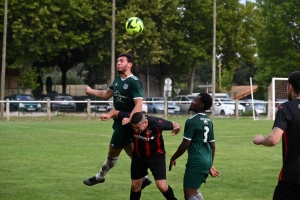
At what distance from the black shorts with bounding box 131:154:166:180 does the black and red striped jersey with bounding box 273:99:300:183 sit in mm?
2240

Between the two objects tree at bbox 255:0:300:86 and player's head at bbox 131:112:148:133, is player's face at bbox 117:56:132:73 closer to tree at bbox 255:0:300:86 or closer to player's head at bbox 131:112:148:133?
player's head at bbox 131:112:148:133

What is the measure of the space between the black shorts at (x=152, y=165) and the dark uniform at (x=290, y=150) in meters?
2.23

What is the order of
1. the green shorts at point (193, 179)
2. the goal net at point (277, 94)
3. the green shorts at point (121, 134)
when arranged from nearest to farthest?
the green shorts at point (193, 179) → the green shorts at point (121, 134) → the goal net at point (277, 94)

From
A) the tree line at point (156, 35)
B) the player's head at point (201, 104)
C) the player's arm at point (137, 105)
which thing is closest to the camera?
the player's head at point (201, 104)

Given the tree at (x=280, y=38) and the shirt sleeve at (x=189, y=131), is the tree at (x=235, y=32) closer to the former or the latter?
the tree at (x=280, y=38)

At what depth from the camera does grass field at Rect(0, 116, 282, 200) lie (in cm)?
1035

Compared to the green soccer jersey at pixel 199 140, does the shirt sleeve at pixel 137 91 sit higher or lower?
higher

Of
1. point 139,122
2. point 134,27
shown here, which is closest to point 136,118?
point 139,122

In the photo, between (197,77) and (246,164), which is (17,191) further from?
(197,77)

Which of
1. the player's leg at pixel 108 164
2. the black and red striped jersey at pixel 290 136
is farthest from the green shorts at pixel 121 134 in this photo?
the black and red striped jersey at pixel 290 136

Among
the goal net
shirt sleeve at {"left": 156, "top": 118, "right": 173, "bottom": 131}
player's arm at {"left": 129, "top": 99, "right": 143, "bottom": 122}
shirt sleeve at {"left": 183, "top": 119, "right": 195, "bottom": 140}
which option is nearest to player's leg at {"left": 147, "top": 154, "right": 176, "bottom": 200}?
shirt sleeve at {"left": 156, "top": 118, "right": 173, "bottom": 131}

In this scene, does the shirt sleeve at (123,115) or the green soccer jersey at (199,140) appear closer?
the green soccer jersey at (199,140)

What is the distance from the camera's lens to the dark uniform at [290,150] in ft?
20.6

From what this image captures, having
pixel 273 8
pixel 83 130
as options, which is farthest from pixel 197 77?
pixel 83 130
